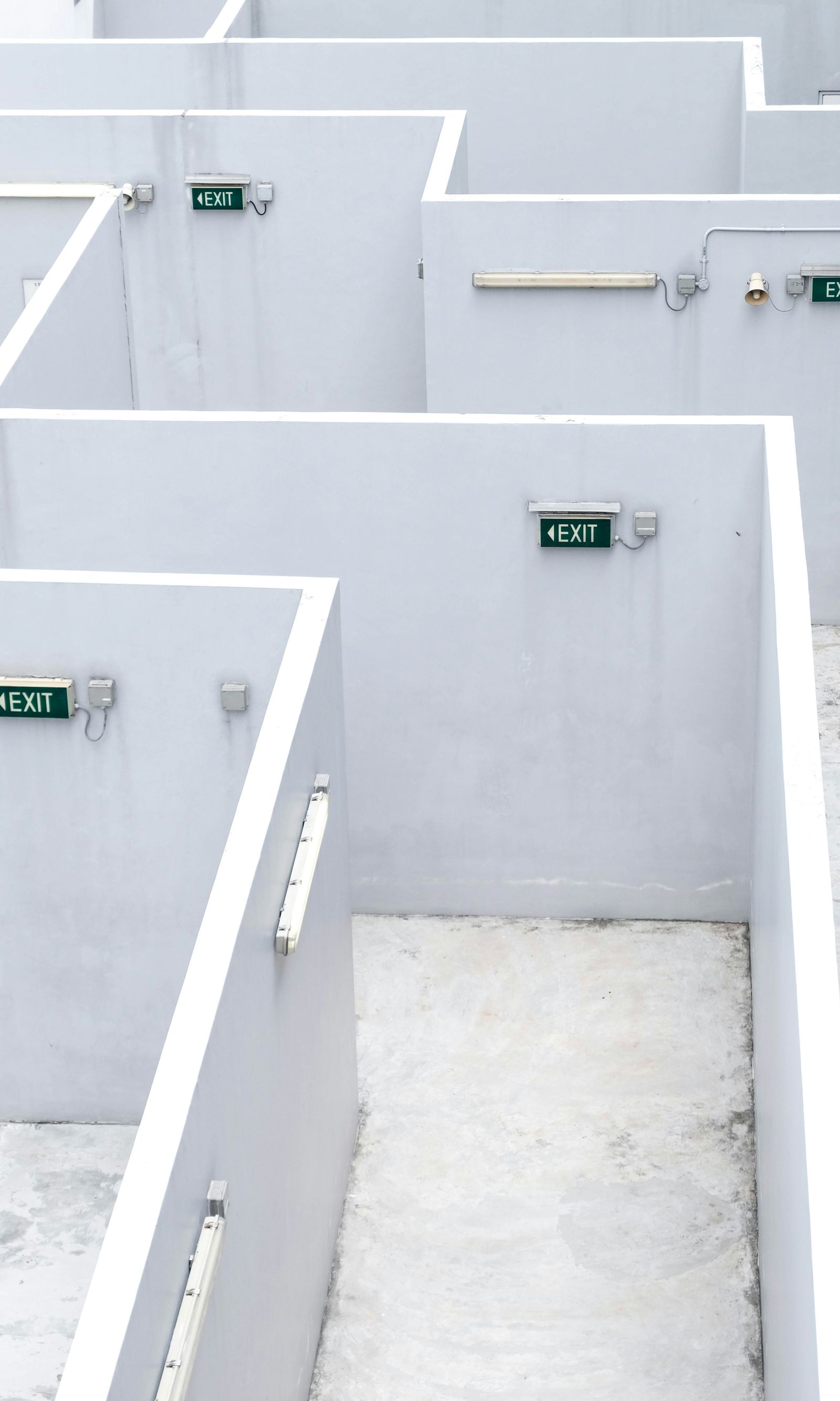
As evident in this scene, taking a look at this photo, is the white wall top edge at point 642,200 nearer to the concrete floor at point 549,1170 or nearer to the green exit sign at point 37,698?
the concrete floor at point 549,1170

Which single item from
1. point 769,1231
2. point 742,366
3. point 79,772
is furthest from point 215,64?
point 769,1231

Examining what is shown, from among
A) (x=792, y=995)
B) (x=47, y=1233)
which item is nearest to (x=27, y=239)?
(x=47, y=1233)

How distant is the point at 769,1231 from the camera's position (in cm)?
499

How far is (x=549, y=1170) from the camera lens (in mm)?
5766

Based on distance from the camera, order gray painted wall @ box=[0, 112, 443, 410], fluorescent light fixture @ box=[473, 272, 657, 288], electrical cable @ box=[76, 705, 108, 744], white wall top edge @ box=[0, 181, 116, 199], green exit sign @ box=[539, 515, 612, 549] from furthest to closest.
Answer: gray painted wall @ box=[0, 112, 443, 410] → white wall top edge @ box=[0, 181, 116, 199] → fluorescent light fixture @ box=[473, 272, 657, 288] → green exit sign @ box=[539, 515, 612, 549] → electrical cable @ box=[76, 705, 108, 744]

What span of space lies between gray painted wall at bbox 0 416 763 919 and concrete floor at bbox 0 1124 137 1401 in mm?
1605

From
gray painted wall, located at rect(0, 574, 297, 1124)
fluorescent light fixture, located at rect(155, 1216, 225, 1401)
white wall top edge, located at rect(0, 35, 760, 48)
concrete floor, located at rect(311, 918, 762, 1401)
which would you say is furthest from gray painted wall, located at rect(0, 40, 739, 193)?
fluorescent light fixture, located at rect(155, 1216, 225, 1401)

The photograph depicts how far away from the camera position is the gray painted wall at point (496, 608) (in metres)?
6.21

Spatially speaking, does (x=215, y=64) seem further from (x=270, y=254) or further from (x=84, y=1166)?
(x=84, y=1166)

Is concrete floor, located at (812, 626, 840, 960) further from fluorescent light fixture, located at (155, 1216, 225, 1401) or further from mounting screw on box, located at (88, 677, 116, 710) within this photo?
fluorescent light fixture, located at (155, 1216, 225, 1401)

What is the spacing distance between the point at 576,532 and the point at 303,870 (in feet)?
6.96

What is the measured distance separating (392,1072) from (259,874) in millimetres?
2207

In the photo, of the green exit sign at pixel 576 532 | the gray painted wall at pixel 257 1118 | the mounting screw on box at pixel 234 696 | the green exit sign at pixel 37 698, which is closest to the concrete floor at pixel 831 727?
the green exit sign at pixel 576 532

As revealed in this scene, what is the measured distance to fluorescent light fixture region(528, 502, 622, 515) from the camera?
20.3 ft
